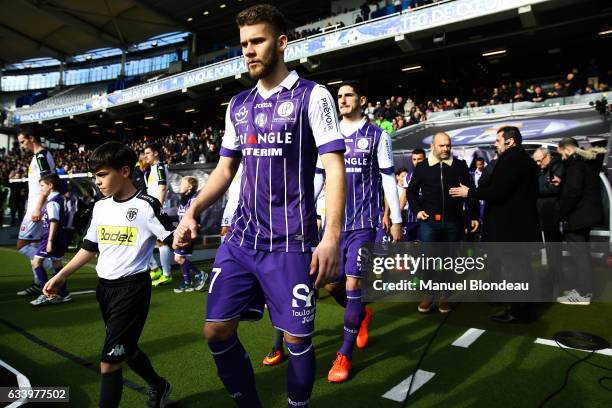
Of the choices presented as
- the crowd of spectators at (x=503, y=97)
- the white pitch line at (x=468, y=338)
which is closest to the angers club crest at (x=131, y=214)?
the white pitch line at (x=468, y=338)

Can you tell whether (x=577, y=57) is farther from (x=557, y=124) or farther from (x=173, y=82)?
(x=173, y=82)

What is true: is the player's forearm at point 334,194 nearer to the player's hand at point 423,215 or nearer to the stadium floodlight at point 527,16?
the player's hand at point 423,215

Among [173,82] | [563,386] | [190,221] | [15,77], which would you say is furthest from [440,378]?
[15,77]

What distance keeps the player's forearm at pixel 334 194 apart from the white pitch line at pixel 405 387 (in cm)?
171

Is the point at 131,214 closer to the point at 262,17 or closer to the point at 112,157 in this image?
the point at 112,157

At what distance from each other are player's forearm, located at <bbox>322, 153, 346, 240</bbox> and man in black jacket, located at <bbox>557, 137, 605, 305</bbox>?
16.1ft

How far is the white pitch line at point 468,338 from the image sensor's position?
12.6 feet

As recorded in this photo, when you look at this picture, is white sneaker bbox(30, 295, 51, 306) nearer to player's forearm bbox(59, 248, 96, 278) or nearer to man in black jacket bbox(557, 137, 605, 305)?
player's forearm bbox(59, 248, 96, 278)

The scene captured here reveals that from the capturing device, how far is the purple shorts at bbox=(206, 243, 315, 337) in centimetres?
183

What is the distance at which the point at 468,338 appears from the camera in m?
4.02

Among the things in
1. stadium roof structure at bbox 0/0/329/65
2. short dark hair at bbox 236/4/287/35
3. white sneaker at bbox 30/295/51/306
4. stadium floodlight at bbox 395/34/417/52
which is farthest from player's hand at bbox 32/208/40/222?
stadium roof structure at bbox 0/0/329/65

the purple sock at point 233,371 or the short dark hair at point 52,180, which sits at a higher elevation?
the short dark hair at point 52,180

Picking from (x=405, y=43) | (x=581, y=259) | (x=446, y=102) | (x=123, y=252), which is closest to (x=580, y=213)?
(x=581, y=259)

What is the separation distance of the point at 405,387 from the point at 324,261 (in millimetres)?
1858
